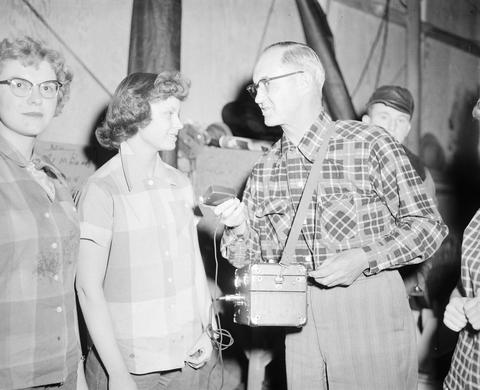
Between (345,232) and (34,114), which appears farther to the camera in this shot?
(345,232)

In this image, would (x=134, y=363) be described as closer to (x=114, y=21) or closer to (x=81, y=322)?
(x=81, y=322)

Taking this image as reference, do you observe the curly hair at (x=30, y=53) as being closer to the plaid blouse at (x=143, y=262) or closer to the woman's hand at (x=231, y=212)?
the plaid blouse at (x=143, y=262)

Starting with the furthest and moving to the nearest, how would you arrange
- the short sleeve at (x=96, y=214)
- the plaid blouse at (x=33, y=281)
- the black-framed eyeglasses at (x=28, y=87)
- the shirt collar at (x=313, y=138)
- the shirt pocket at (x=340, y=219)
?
the shirt collar at (x=313, y=138)
the shirt pocket at (x=340, y=219)
the short sleeve at (x=96, y=214)
the black-framed eyeglasses at (x=28, y=87)
the plaid blouse at (x=33, y=281)

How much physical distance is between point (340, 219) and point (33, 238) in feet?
4.03

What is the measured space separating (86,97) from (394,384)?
2111mm

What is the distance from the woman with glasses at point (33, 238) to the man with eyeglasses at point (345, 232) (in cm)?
66

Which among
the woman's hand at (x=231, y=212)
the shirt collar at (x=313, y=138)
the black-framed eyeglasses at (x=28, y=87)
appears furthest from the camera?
the shirt collar at (x=313, y=138)

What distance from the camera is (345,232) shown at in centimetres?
202

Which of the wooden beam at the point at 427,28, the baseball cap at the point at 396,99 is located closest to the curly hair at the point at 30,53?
the baseball cap at the point at 396,99

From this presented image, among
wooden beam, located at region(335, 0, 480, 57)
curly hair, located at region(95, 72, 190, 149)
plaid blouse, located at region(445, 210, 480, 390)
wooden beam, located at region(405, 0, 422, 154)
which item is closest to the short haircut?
curly hair, located at region(95, 72, 190, 149)

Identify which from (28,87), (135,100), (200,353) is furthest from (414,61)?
(28,87)

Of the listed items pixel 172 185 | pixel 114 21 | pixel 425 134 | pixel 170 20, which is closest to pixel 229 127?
pixel 170 20

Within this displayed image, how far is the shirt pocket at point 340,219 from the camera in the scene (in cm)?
201

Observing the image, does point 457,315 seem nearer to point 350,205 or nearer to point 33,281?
point 350,205
